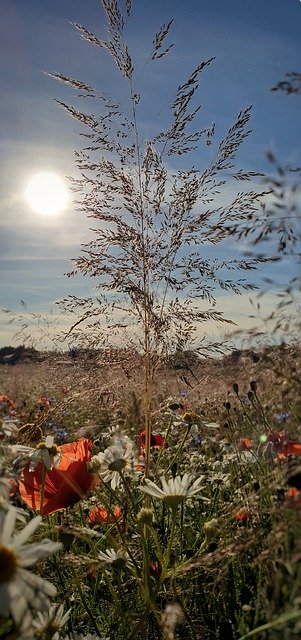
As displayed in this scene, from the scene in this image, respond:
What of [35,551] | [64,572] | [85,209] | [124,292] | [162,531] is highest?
[85,209]

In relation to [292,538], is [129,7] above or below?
above

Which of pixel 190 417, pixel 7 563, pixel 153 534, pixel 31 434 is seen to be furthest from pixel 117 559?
pixel 190 417

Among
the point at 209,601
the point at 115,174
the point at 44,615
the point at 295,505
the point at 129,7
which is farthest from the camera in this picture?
the point at 129,7

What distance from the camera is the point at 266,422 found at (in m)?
2.22

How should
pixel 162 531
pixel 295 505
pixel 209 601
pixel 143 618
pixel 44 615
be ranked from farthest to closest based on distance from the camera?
pixel 162 531, pixel 209 601, pixel 143 618, pixel 44 615, pixel 295 505

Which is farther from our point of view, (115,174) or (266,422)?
(115,174)

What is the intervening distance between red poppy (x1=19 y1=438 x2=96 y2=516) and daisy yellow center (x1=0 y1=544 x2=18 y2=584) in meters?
0.69

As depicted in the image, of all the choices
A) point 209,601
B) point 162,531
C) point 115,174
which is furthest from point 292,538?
point 115,174

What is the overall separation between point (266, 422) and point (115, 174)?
109 centimetres

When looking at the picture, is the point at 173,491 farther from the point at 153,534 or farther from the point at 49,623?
the point at 49,623

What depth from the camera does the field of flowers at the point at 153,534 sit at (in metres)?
0.90

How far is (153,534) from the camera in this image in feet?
4.81

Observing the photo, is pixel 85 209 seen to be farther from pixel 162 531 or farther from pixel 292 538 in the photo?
pixel 292 538

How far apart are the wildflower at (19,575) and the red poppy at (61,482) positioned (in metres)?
0.67
